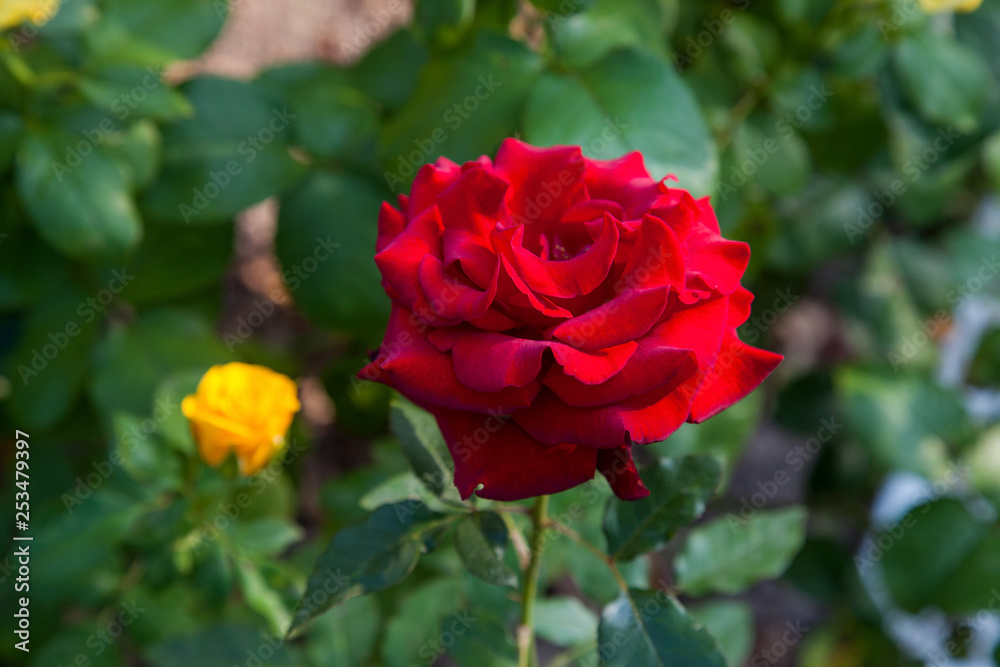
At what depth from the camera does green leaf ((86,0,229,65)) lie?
3.63 ft

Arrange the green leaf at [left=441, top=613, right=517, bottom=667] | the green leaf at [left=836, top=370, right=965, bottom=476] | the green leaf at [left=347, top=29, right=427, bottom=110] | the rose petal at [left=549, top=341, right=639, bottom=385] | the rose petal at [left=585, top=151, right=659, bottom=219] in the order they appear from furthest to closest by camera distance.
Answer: the green leaf at [left=836, top=370, right=965, bottom=476] < the green leaf at [left=347, top=29, right=427, bottom=110] < the green leaf at [left=441, top=613, right=517, bottom=667] < the rose petal at [left=585, top=151, right=659, bottom=219] < the rose petal at [left=549, top=341, right=639, bottom=385]

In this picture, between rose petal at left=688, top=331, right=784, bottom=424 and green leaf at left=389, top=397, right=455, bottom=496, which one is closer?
rose petal at left=688, top=331, right=784, bottom=424

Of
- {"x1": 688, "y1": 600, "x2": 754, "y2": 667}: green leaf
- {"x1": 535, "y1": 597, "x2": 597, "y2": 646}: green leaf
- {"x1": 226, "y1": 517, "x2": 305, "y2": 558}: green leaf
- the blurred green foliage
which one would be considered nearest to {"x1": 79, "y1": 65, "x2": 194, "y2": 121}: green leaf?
the blurred green foliage

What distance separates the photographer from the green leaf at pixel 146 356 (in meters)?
1.22

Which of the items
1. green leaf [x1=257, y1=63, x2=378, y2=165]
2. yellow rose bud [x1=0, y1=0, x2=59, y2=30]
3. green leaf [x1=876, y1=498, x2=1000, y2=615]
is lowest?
green leaf [x1=876, y1=498, x2=1000, y2=615]

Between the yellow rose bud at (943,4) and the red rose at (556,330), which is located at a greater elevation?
the red rose at (556,330)

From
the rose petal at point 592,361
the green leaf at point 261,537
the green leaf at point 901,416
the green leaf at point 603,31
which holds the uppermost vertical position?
the rose petal at point 592,361

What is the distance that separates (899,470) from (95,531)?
122cm

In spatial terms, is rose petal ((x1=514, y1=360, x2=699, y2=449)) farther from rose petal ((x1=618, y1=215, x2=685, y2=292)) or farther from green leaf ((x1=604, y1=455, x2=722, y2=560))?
green leaf ((x1=604, y1=455, x2=722, y2=560))

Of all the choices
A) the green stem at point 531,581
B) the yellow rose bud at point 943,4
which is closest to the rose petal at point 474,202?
the green stem at point 531,581

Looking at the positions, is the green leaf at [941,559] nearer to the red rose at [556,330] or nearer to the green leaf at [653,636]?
the green leaf at [653,636]

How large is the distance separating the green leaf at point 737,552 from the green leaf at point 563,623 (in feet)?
0.42

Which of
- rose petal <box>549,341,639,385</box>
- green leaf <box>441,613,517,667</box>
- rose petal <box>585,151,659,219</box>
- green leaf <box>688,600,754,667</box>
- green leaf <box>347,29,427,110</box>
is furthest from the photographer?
green leaf <box>347,29,427,110</box>

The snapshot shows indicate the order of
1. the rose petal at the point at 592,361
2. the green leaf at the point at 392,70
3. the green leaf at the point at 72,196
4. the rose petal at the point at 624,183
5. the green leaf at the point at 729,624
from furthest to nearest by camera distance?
the green leaf at the point at 392,70 < the green leaf at the point at 729,624 < the green leaf at the point at 72,196 < the rose petal at the point at 624,183 < the rose petal at the point at 592,361
